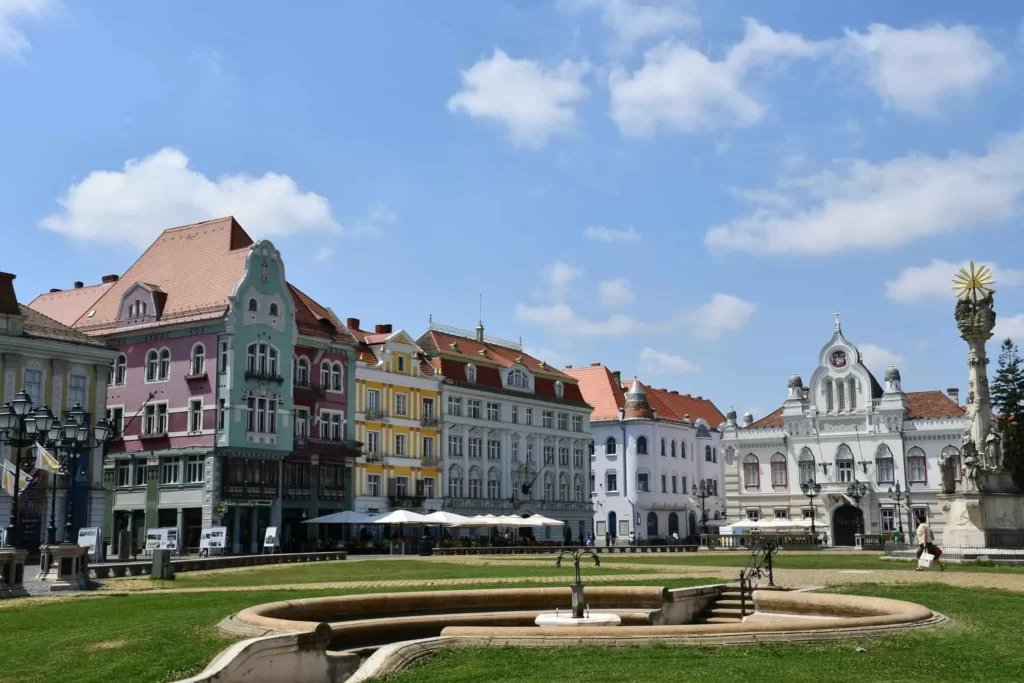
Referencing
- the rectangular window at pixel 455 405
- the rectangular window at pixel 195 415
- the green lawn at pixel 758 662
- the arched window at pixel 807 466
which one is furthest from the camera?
the arched window at pixel 807 466

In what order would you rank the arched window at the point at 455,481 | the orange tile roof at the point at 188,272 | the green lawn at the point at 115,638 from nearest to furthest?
1. the green lawn at the point at 115,638
2. the orange tile roof at the point at 188,272
3. the arched window at the point at 455,481

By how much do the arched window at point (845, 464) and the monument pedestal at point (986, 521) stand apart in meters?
41.2

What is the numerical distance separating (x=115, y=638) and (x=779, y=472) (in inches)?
2977

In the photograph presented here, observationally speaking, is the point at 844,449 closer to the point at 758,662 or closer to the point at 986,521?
the point at 986,521

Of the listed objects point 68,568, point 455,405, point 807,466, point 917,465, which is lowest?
point 68,568

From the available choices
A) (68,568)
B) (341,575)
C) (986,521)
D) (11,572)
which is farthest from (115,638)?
(986,521)

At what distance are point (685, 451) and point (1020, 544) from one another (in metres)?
59.6

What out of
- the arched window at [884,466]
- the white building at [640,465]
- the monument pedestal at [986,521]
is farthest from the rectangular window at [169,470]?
the arched window at [884,466]

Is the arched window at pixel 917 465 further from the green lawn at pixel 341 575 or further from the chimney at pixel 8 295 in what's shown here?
the chimney at pixel 8 295

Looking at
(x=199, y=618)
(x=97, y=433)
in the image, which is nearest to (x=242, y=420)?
(x=97, y=433)

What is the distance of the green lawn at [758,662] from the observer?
11.4m

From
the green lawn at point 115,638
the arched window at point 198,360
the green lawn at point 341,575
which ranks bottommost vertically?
the green lawn at point 115,638

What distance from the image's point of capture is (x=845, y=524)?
83.0 m

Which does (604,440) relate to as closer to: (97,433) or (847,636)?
(97,433)
